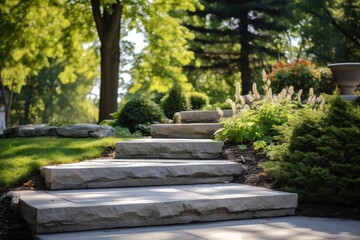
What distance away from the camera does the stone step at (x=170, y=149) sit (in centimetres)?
661

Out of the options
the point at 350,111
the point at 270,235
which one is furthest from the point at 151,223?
the point at 350,111

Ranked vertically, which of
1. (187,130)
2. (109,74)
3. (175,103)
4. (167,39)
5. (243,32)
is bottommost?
(187,130)

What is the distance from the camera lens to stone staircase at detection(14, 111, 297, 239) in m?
4.03

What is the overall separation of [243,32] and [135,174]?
19.6m

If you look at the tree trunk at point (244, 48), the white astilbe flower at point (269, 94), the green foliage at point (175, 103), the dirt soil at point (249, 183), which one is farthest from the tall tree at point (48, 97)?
the dirt soil at point (249, 183)

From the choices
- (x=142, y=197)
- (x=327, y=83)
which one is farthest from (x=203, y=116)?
(x=142, y=197)

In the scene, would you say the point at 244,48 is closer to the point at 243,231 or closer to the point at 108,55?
the point at 108,55

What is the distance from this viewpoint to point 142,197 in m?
4.53

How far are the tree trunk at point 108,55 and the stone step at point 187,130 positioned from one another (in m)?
6.07

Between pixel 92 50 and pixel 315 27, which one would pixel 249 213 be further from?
pixel 315 27

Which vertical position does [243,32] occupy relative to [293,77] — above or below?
above

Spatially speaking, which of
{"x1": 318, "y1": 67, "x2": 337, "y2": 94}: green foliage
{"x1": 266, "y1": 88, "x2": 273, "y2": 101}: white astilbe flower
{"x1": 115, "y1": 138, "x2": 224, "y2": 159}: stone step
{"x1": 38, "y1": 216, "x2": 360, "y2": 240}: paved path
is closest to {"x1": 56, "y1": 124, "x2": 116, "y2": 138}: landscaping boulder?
{"x1": 115, "y1": 138, "x2": 224, "y2": 159}: stone step

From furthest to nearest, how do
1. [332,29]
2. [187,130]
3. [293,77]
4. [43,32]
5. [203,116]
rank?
[332,29], [43,32], [293,77], [203,116], [187,130]

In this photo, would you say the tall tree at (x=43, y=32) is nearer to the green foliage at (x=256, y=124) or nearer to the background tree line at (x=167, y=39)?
the background tree line at (x=167, y=39)
